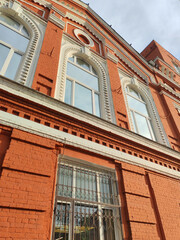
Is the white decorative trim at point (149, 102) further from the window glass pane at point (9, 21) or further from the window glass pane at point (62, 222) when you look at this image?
the window glass pane at point (62, 222)

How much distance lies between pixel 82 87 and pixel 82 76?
61 centimetres

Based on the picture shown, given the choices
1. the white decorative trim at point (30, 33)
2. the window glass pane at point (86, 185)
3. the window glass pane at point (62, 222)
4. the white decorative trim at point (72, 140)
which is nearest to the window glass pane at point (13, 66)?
the white decorative trim at point (30, 33)

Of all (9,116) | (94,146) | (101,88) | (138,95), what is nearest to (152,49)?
(138,95)

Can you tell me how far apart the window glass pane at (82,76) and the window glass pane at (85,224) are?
4.29 metres

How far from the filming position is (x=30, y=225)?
2662 millimetres

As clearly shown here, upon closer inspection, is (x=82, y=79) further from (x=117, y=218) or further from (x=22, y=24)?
(x=117, y=218)

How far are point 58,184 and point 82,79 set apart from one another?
4.10 m

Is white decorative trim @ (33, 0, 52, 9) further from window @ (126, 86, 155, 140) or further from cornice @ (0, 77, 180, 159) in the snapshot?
cornice @ (0, 77, 180, 159)

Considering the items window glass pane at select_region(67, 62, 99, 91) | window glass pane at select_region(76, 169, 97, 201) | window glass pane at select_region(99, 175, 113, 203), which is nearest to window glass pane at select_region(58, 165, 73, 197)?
window glass pane at select_region(76, 169, 97, 201)

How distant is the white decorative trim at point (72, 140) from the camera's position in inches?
135

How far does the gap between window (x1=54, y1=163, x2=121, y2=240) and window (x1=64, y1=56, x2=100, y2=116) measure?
2.23 metres

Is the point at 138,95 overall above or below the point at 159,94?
below

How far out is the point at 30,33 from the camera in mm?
6094

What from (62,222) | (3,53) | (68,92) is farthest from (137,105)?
(62,222)
